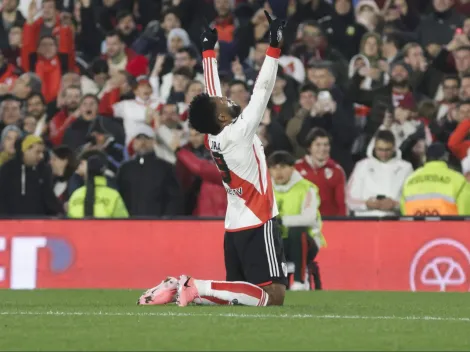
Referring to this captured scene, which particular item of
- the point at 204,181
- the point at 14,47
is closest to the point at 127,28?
the point at 14,47

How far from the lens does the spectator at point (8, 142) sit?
18.4 meters

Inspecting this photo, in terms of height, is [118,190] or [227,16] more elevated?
[227,16]

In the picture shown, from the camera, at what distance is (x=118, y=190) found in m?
17.6

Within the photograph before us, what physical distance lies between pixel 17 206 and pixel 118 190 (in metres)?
1.37

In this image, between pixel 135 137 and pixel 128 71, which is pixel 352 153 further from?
pixel 128 71

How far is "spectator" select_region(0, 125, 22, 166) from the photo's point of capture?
1841 centimetres

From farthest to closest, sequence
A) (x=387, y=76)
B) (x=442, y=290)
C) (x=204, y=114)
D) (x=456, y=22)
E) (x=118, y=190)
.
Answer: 1. (x=456, y=22)
2. (x=387, y=76)
3. (x=118, y=190)
4. (x=442, y=290)
5. (x=204, y=114)

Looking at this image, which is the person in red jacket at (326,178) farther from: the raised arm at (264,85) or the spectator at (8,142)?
the raised arm at (264,85)

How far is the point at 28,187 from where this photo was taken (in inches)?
697

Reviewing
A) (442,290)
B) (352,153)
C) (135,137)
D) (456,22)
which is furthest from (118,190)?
(456,22)

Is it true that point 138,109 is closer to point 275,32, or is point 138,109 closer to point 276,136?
point 276,136

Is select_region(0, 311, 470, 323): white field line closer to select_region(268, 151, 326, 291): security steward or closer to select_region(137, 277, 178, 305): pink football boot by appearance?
select_region(137, 277, 178, 305): pink football boot

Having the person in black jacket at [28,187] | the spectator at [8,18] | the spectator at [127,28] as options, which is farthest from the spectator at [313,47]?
the spectator at [8,18]

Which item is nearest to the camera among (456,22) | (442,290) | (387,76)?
(442,290)
